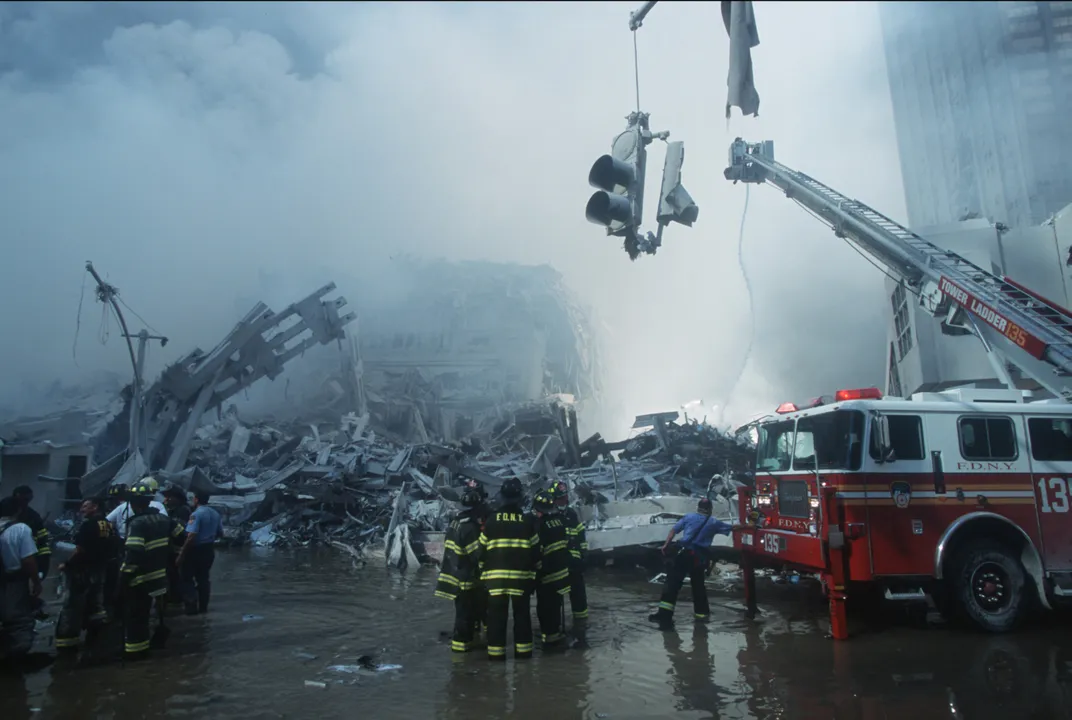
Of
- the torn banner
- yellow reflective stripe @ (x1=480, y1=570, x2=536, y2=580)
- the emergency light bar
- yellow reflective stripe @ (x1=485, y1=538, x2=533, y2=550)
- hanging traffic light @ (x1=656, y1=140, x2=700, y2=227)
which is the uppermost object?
the torn banner

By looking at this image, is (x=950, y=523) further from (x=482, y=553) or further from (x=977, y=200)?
(x=977, y=200)

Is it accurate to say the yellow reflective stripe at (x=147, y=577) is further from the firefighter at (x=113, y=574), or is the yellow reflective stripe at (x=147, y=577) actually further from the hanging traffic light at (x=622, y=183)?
the hanging traffic light at (x=622, y=183)

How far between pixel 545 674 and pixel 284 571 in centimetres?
772

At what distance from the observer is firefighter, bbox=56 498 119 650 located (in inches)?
232

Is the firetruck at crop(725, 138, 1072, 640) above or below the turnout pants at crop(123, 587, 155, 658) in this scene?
above

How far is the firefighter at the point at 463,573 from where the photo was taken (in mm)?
5988

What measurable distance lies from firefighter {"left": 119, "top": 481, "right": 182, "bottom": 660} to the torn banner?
6048 mm

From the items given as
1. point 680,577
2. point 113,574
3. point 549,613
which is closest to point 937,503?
point 680,577

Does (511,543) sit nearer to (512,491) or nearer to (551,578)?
(512,491)

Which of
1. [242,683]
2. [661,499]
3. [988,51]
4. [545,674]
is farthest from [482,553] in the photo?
[988,51]

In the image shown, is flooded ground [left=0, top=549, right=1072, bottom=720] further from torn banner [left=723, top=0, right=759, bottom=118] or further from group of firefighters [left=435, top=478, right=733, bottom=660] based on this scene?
torn banner [left=723, top=0, right=759, bottom=118]

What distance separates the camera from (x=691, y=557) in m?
6.92

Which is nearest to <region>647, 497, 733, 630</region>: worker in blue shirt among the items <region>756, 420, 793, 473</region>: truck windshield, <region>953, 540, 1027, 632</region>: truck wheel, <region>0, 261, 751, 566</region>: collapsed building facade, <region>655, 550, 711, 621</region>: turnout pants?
<region>655, 550, 711, 621</region>: turnout pants

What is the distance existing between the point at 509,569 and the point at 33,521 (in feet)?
15.0
